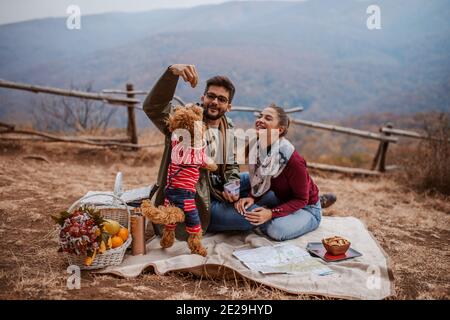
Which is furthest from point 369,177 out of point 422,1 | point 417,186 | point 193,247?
point 422,1

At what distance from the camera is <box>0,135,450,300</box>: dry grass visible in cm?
247

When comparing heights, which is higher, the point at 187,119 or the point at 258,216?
the point at 187,119

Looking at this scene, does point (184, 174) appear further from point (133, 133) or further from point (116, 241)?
point (133, 133)

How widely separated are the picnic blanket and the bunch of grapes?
0.27m

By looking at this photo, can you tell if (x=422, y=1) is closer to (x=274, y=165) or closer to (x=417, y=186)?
(x=417, y=186)

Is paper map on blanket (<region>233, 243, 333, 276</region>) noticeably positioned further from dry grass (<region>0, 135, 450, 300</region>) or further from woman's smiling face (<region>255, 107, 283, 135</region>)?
woman's smiling face (<region>255, 107, 283, 135</region>)

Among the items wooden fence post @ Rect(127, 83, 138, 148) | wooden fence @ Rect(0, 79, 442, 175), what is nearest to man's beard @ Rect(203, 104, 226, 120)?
wooden fence @ Rect(0, 79, 442, 175)

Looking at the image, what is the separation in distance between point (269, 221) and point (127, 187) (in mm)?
2582

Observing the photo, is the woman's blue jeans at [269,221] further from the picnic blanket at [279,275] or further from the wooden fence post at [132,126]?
the wooden fence post at [132,126]

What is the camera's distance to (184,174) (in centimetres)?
279

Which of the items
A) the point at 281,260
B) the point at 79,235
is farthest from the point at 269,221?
the point at 79,235

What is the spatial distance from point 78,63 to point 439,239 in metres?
37.6

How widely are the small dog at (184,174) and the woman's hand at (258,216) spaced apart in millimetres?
479

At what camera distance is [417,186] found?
223 inches
